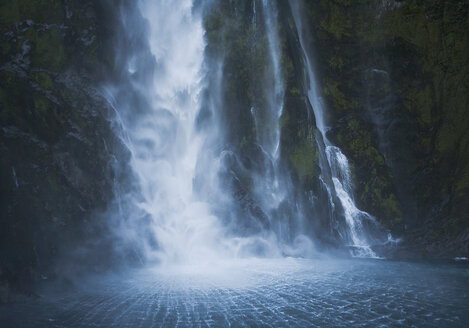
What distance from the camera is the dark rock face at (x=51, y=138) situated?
28.3ft

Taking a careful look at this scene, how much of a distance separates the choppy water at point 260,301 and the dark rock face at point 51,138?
1.94 meters

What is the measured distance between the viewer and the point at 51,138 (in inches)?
397

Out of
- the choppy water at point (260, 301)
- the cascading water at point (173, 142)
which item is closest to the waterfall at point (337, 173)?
the choppy water at point (260, 301)

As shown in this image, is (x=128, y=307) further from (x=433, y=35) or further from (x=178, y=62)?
(x=433, y=35)

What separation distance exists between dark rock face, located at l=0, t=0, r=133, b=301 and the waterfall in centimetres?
884

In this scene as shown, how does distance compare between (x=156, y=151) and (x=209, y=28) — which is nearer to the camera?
(x=156, y=151)

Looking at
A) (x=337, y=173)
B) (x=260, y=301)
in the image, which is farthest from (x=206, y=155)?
(x=260, y=301)

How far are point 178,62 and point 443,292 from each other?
1384 cm

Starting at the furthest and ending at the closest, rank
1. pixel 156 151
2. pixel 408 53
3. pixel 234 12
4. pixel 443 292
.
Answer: pixel 234 12 < pixel 408 53 < pixel 156 151 < pixel 443 292

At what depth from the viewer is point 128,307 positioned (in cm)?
607

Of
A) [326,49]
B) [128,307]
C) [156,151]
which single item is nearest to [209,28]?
[326,49]

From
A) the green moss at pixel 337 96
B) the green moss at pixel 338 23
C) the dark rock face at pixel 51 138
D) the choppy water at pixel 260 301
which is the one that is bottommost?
the choppy water at pixel 260 301

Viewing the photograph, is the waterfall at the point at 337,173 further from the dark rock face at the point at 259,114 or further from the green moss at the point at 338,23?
the green moss at the point at 338,23

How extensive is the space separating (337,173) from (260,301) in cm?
1069
